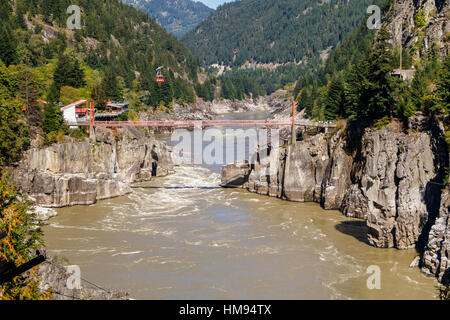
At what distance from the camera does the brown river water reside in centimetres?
2573

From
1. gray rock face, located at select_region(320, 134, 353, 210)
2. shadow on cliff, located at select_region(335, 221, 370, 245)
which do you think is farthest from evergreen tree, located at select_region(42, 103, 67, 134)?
shadow on cliff, located at select_region(335, 221, 370, 245)

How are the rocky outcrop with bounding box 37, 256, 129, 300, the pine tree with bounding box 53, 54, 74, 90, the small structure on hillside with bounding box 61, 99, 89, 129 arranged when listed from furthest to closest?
the pine tree with bounding box 53, 54, 74, 90 < the small structure on hillside with bounding box 61, 99, 89, 129 < the rocky outcrop with bounding box 37, 256, 129, 300

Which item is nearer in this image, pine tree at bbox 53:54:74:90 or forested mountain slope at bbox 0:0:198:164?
forested mountain slope at bbox 0:0:198:164

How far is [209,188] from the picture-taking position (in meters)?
53.0

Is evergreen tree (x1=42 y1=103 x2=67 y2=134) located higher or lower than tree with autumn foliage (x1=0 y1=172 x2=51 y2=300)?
higher

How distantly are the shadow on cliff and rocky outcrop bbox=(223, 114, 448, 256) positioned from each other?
1.13m

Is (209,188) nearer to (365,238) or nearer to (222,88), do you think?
(365,238)

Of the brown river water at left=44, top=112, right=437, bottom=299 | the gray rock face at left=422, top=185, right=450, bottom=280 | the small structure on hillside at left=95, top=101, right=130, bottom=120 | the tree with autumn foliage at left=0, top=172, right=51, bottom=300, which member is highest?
the small structure on hillside at left=95, top=101, right=130, bottom=120

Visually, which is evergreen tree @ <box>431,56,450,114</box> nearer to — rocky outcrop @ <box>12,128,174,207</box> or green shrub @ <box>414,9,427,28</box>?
rocky outcrop @ <box>12,128,174,207</box>

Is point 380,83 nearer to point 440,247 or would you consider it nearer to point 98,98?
point 440,247

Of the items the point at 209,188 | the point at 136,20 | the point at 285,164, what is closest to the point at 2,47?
the point at 209,188

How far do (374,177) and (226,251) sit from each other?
1350 centimetres

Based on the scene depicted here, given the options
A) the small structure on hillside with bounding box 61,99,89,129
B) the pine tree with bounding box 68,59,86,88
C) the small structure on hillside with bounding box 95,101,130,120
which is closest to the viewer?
the small structure on hillside with bounding box 61,99,89,129
